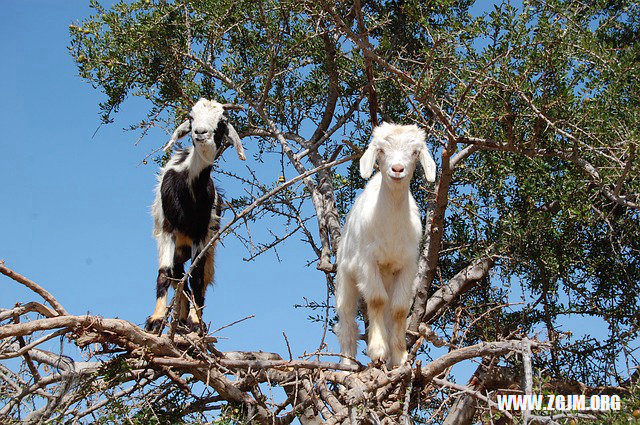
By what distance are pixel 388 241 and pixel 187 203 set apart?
5.46 feet

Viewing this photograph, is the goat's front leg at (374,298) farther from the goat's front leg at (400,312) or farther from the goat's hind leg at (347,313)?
the goat's hind leg at (347,313)

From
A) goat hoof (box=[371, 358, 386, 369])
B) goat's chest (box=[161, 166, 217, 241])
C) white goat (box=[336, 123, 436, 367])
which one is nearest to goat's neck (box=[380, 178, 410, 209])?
white goat (box=[336, 123, 436, 367])

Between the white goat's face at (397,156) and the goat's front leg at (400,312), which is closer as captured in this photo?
the white goat's face at (397,156)

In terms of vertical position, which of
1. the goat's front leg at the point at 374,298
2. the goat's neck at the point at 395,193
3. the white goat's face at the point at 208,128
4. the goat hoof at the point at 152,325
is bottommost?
the goat hoof at the point at 152,325

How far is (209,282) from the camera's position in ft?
20.4

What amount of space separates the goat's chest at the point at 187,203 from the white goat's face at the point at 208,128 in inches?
8.7

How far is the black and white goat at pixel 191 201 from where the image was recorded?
5.66 meters

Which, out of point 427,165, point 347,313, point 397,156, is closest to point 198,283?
point 347,313

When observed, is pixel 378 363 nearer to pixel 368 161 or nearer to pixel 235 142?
pixel 368 161

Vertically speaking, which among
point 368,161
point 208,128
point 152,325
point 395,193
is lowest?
point 152,325

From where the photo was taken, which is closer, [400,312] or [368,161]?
[368,161]

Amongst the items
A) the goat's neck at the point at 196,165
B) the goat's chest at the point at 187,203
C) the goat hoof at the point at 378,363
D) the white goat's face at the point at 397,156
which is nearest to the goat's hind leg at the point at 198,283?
the goat's chest at the point at 187,203

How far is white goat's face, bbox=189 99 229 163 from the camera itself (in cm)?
559

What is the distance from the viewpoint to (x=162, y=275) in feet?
18.6
